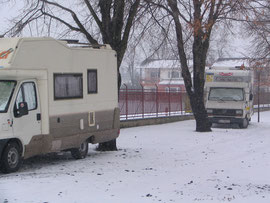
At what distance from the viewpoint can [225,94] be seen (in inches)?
1139

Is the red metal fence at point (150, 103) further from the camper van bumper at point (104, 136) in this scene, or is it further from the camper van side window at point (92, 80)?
the camper van side window at point (92, 80)

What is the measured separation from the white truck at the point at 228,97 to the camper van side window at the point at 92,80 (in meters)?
14.0

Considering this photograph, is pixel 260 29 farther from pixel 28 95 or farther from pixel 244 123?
pixel 28 95

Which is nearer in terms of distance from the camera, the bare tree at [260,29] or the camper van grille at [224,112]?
the bare tree at [260,29]

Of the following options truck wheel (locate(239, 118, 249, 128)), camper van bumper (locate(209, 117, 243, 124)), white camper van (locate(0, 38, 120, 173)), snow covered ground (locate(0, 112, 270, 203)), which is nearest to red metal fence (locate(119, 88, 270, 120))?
camper van bumper (locate(209, 117, 243, 124))

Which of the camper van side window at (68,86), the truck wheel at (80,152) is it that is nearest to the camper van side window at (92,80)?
the camper van side window at (68,86)

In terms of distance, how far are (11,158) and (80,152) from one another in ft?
9.68

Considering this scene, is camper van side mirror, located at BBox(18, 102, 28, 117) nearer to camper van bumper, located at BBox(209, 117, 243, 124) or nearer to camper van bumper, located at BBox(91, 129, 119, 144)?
camper van bumper, located at BBox(91, 129, 119, 144)

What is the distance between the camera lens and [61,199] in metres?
9.20

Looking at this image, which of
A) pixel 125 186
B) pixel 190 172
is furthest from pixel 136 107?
pixel 125 186

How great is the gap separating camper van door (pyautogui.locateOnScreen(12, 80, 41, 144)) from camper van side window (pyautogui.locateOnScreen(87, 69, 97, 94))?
7.25ft

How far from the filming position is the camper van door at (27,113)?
40.9 ft

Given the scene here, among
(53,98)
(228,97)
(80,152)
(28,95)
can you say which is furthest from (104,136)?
(228,97)

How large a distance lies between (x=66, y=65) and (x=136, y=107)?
45.1ft
